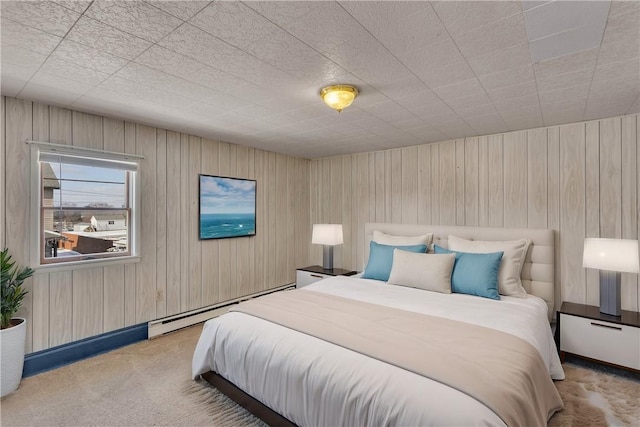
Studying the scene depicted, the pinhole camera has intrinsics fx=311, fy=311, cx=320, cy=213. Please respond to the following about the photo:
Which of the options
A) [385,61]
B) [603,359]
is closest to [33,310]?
[385,61]

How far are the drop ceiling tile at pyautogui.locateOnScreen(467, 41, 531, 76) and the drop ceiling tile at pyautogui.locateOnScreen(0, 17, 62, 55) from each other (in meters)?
2.37

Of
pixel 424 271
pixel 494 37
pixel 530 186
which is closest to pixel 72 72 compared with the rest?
pixel 494 37

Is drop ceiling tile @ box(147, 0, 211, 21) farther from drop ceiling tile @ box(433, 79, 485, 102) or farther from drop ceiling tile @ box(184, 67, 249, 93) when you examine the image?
drop ceiling tile @ box(433, 79, 485, 102)

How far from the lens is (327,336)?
1964mm

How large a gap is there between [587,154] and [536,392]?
2594 mm

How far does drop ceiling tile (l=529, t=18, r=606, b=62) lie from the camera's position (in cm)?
156

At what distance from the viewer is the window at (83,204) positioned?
2766 mm

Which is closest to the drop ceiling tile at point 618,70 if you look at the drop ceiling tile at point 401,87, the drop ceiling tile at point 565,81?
the drop ceiling tile at point 565,81

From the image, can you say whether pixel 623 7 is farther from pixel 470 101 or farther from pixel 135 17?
pixel 135 17

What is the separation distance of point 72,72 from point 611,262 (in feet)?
14.5

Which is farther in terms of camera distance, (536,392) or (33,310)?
(33,310)

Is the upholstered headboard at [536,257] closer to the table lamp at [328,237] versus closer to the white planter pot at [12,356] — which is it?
the table lamp at [328,237]

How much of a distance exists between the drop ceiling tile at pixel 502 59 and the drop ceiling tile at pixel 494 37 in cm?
5

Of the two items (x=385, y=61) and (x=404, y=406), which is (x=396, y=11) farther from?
(x=404, y=406)
